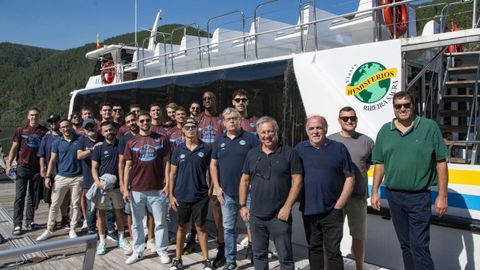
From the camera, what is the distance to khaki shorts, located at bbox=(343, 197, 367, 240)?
3680 millimetres

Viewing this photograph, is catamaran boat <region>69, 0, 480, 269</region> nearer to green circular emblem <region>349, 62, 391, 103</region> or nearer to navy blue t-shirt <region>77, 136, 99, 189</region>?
green circular emblem <region>349, 62, 391, 103</region>

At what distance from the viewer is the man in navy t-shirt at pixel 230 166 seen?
403 centimetres

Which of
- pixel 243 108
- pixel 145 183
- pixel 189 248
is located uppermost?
pixel 243 108

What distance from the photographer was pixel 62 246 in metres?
1.79

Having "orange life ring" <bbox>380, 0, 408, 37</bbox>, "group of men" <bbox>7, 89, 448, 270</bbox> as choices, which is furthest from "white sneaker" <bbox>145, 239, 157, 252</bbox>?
"orange life ring" <bbox>380, 0, 408, 37</bbox>

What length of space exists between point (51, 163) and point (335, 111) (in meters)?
3.91

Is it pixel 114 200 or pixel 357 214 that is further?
pixel 114 200

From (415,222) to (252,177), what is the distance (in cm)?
134

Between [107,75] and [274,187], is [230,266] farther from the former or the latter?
[107,75]

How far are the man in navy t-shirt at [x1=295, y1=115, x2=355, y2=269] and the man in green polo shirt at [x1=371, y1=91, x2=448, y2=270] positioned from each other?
371 millimetres

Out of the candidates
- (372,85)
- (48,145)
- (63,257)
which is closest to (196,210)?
(372,85)

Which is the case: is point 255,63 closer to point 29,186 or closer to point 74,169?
point 74,169

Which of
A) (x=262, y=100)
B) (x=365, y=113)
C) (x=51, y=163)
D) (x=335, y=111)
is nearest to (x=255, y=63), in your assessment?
(x=262, y=100)

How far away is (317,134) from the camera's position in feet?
10.8
